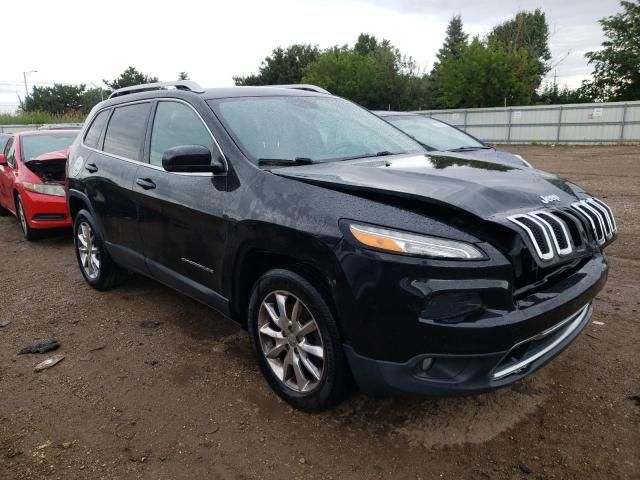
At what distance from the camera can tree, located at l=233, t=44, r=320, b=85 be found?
56.1 metres

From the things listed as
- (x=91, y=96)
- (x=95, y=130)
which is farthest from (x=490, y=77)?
(x=91, y=96)

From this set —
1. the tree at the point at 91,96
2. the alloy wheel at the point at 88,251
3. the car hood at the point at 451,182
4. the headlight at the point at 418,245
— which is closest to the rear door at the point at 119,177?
the alloy wheel at the point at 88,251

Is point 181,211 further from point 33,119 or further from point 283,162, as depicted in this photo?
point 33,119

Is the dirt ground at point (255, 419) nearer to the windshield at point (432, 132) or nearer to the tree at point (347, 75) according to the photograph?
the windshield at point (432, 132)

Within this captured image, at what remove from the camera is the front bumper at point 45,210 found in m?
6.73

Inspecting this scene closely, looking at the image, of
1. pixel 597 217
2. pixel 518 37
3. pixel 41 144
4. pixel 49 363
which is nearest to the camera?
pixel 597 217

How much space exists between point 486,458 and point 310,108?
246 cm

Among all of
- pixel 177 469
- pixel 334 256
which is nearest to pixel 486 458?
pixel 334 256

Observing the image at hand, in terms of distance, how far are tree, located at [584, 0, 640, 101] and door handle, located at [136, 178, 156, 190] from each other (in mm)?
43261

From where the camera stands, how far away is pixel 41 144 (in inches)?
311

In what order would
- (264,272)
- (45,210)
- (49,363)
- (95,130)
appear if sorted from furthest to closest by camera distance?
(45,210) < (95,130) < (49,363) < (264,272)

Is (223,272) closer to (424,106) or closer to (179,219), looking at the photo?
(179,219)

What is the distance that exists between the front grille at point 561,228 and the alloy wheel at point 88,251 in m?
3.82

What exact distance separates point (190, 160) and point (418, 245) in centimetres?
145
